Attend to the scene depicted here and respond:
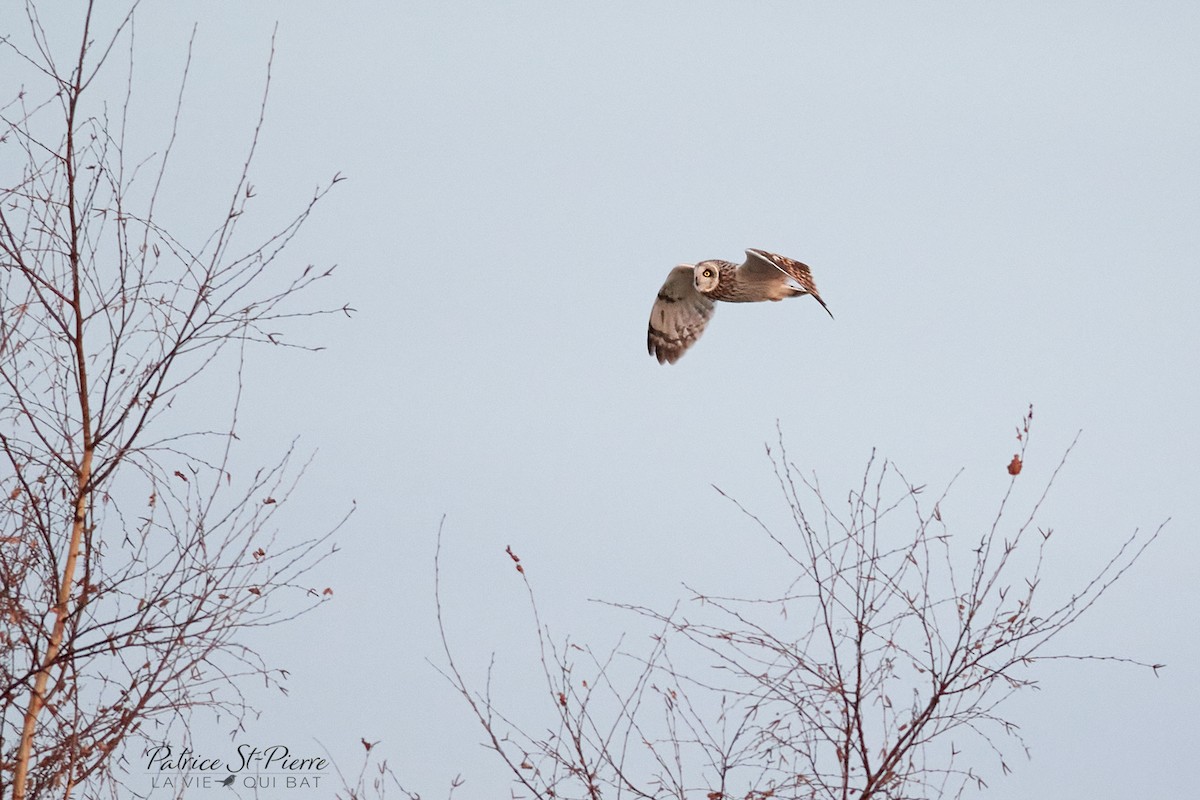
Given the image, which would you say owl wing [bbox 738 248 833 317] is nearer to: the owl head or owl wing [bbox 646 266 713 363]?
the owl head

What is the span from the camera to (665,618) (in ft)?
14.5

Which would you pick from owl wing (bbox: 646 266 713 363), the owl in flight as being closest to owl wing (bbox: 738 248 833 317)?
the owl in flight

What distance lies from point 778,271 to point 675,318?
1188mm

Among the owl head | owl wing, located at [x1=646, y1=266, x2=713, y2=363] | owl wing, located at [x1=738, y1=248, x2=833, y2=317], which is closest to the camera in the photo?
owl wing, located at [x1=738, y1=248, x2=833, y2=317]

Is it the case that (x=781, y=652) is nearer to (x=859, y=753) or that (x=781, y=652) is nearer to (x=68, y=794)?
(x=859, y=753)

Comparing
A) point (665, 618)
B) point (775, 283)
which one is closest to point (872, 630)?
point (665, 618)

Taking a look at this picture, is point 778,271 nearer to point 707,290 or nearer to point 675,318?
point 707,290

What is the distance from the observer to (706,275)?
31.5ft

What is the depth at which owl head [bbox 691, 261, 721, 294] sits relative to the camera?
9.56m

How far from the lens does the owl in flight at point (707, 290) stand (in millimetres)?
8852

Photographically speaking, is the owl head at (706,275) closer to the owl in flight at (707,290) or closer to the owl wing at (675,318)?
the owl in flight at (707,290)

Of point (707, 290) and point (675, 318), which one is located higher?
point (675, 318)

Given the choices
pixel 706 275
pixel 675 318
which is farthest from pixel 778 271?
pixel 675 318

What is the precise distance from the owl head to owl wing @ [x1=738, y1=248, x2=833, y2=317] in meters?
0.18
